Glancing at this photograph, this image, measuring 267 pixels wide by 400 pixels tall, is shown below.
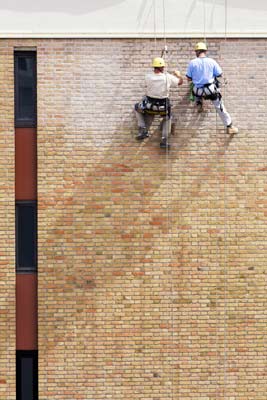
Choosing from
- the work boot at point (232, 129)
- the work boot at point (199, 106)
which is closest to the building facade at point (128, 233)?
the work boot at point (232, 129)

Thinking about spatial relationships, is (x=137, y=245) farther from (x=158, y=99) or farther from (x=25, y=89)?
(x=25, y=89)

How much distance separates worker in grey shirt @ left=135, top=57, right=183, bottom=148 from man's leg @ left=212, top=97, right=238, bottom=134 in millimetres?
763

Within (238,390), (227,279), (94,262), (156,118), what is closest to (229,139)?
(156,118)

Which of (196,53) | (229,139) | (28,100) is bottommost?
(229,139)

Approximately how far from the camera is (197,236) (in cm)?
1084

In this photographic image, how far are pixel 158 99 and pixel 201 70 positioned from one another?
917 millimetres

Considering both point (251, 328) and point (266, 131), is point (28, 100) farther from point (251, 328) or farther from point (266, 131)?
point (251, 328)

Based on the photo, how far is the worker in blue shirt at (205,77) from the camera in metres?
10.5

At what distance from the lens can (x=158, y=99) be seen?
10.6 metres

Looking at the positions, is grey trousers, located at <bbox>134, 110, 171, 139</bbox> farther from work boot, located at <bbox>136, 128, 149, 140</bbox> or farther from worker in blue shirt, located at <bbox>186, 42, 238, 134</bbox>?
worker in blue shirt, located at <bbox>186, 42, 238, 134</bbox>

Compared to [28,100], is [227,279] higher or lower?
lower

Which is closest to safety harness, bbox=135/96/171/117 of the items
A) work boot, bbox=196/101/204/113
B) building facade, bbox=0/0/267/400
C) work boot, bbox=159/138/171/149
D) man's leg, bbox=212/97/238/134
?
building facade, bbox=0/0/267/400

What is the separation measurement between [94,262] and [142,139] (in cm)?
245

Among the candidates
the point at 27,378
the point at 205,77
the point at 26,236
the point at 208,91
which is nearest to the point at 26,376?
the point at 27,378
